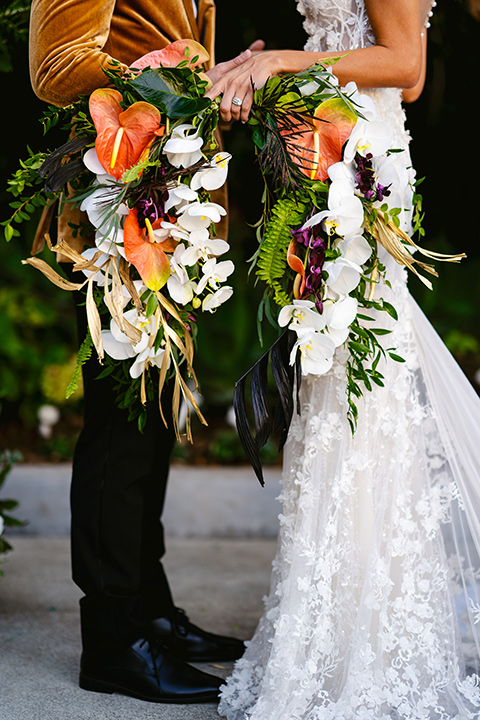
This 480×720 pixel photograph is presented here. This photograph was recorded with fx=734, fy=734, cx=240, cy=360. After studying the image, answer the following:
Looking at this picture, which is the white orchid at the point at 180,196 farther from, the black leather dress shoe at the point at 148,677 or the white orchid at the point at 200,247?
the black leather dress shoe at the point at 148,677

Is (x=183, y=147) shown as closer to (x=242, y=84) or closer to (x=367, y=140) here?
(x=242, y=84)

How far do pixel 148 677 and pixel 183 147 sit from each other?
1.32 metres

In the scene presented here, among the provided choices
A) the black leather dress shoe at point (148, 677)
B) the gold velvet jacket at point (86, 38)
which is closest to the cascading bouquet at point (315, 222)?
the gold velvet jacket at point (86, 38)

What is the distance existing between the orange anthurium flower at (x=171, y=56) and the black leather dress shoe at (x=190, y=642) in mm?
1508

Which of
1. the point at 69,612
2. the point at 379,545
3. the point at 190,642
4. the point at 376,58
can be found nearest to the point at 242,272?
the point at 69,612

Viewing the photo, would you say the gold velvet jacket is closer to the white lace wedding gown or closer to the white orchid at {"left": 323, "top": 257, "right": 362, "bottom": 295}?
the white lace wedding gown

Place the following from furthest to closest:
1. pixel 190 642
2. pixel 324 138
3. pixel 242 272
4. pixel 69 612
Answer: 1. pixel 242 272
2. pixel 69 612
3. pixel 190 642
4. pixel 324 138

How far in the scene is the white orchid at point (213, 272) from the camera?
5.48ft

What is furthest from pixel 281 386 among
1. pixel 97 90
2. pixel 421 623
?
pixel 97 90

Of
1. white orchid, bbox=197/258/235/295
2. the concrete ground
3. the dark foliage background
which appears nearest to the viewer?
white orchid, bbox=197/258/235/295

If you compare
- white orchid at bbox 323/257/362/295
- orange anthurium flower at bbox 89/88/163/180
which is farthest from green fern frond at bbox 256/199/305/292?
orange anthurium flower at bbox 89/88/163/180

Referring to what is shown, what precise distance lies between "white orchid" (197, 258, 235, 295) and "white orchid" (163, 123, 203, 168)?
0.22 metres

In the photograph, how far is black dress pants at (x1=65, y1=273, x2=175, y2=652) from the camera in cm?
194

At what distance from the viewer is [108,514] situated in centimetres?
195
